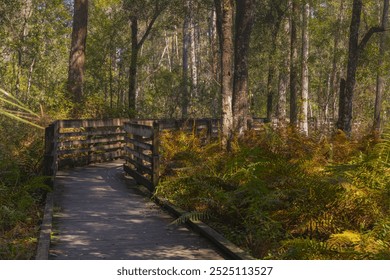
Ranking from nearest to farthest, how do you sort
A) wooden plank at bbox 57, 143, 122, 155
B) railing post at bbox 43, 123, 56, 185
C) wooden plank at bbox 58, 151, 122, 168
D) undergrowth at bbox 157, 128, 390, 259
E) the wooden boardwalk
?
undergrowth at bbox 157, 128, 390, 259 < the wooden boardwalk < railing post at bbox 43, 123, 56, 185 < wooden plank at bbox 57, 143, 122, 155 < wooden plank at bbox 58, 151, 122, 168

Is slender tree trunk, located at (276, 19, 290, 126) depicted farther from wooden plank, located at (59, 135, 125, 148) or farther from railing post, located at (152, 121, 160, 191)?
railing post, located at (152, 121, 160, 191)

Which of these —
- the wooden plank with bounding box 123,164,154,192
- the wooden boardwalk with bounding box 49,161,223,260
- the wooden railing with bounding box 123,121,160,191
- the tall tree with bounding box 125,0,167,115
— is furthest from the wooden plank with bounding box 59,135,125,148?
the tall tree with bounding box 125,0,167,115

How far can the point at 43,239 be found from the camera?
7.46m

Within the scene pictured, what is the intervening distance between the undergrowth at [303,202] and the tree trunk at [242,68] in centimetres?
798

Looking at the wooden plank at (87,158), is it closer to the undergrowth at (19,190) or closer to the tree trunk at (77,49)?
the undergrowth at (19,190)

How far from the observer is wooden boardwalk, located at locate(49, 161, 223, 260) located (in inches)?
285

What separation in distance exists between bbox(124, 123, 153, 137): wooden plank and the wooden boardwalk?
51.5 inches

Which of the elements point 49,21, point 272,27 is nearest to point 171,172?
point 49,21

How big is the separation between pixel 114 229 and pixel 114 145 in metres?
10.7

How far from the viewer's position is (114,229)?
28.1 ft

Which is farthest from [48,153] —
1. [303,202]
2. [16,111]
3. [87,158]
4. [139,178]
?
[16,111]

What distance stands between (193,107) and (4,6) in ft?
43.6

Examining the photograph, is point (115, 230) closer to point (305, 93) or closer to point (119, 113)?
point (119, 113)
